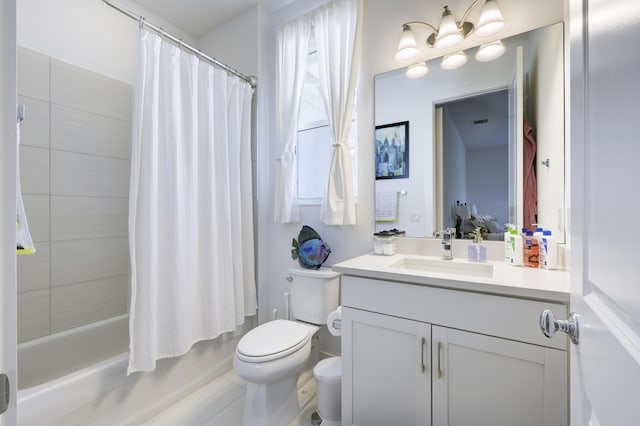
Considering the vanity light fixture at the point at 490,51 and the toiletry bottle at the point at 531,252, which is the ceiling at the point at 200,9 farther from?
the toiletry bottle at the point at 531,252

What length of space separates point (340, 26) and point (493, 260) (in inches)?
66.6

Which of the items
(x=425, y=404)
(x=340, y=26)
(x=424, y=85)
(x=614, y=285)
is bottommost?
(x=425, y=404)

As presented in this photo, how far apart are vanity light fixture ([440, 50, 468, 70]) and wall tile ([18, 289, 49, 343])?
2679 mm

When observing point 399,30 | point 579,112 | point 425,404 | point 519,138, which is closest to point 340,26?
point 399,30

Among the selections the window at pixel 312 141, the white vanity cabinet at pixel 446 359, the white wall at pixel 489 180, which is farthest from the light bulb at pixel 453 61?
the white vanity cabinet at pixel 446 359

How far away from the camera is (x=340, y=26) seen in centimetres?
180

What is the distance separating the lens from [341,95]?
1784 mm

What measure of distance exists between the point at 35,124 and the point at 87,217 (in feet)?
1.98

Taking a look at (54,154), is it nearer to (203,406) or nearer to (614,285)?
(203,406)

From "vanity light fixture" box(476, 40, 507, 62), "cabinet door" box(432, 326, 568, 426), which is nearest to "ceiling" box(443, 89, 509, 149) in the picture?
"vanity light fixture" box(476, 40, 507, 62)

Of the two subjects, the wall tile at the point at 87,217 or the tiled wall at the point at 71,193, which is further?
the wall tile at the point at 87,217

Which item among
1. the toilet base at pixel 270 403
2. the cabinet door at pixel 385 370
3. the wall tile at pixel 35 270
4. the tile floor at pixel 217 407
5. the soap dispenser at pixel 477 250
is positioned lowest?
the tile floor at pixel 217 407

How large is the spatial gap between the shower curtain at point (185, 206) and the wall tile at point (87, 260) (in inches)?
27.6

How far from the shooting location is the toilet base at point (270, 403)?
1.42 meters
